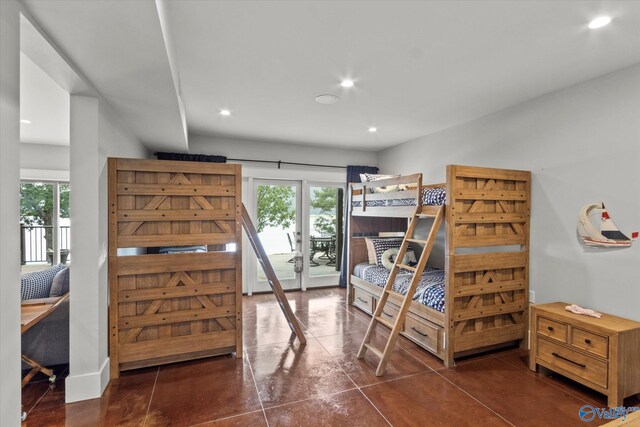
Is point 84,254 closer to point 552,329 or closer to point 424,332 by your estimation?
point 424,332

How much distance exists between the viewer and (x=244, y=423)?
84.3 inches

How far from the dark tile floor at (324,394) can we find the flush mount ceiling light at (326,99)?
2654mm

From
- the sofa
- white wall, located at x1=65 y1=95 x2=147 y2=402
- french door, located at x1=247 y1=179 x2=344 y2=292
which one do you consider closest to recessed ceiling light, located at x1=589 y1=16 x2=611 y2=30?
white wall, located at x1=65 y1=95 x2=147 y2=402

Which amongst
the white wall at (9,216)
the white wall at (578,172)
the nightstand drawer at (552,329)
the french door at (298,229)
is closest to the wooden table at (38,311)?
the white wall at (9,216)

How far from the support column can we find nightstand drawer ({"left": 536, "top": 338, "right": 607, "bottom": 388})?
12.1 feet

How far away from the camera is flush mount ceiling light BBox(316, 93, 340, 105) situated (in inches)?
131

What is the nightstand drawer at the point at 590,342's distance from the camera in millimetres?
2371

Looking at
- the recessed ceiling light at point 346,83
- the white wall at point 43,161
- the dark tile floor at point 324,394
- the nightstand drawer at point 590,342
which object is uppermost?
the recessed ceiling light at point 346,83

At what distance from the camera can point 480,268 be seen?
3100 mm

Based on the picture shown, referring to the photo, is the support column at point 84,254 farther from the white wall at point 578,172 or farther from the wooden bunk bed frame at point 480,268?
the white wall at point 578,172

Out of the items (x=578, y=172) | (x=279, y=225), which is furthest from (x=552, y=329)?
(x=279, y=225)

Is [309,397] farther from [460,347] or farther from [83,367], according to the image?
[83,367]

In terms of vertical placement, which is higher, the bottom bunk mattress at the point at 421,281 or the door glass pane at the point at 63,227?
the door glass pane at the point at 63,227

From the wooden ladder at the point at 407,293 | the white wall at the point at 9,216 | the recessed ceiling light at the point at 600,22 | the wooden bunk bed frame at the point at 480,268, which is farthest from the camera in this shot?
the wooden bunk bed frame at the point at 480,268
